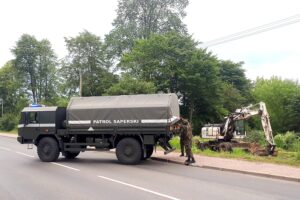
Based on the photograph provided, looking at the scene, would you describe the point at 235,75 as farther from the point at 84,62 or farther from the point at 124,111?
the point at 124,111

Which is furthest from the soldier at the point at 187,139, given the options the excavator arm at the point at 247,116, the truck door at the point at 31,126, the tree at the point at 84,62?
the tree at the point at 84,62

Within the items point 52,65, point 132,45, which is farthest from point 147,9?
point 52,65

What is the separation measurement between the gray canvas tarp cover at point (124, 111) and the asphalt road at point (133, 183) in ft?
6.77

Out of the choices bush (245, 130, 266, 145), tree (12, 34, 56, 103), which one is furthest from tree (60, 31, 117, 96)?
bush (245, 130, 266, 145)

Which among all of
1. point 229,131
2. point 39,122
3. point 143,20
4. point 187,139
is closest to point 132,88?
point 229,131

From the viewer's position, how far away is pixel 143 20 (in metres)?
53.3

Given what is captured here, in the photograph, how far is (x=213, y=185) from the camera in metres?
11.9

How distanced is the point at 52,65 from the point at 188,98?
3615cm

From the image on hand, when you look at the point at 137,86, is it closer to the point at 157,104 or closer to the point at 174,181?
the point at 157,104

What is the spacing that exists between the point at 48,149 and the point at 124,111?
423 cm

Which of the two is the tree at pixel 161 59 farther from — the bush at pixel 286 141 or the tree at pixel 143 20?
the bush at pixel 286 141

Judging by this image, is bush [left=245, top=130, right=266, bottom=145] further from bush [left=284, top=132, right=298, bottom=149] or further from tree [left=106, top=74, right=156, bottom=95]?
tree [left=106, top=74, right=156, bottom=95]

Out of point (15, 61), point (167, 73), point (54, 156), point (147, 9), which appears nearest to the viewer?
point (54, 156)

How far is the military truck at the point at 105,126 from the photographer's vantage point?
17594 mm
